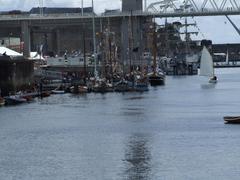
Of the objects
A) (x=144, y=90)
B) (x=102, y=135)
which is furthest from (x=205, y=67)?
(x=102, y=135)

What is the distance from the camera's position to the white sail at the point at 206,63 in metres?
167

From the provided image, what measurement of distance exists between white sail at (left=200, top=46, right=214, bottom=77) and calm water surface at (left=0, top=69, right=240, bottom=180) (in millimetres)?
67134

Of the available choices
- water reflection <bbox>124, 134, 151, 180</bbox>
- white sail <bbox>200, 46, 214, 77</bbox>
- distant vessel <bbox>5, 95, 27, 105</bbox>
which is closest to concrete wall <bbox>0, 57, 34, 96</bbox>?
distant vessel <bbox>5, 95, 27, 105</bbox>

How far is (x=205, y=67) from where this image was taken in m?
171

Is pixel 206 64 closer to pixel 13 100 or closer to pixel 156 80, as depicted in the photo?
pixel 156 80

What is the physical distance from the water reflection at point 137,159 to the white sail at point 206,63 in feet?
347

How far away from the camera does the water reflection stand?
4464 cm

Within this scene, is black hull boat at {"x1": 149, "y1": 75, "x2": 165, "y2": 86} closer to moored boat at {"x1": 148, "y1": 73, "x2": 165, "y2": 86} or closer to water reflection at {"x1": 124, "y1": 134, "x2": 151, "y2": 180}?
moored boat at {"x1": 148, "y1": 73, "x2": 165, "y2": 86}

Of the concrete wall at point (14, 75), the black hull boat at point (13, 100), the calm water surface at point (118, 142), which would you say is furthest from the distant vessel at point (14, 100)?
the concrete wall at point (14, 75)

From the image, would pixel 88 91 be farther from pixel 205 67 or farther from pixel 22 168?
pixel 22 168

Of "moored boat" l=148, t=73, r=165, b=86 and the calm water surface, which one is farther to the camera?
"moored boat" l=148, t=73, r=165, b=86

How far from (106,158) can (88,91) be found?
7676 cm

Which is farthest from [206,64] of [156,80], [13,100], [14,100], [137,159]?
[137,159]

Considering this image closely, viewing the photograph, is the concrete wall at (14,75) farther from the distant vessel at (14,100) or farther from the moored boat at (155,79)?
the moored boat at (155,79)
